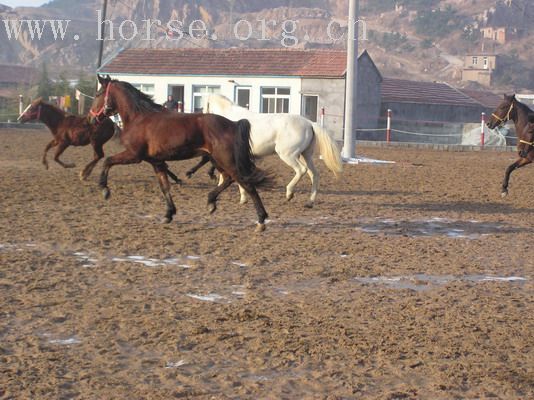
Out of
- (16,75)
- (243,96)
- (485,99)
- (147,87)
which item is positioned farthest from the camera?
(16,75)

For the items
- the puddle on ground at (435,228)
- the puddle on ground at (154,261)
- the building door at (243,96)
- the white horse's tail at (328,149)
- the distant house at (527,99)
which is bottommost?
the puddle on ground at (154,261)

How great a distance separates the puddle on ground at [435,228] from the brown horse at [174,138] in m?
1.63

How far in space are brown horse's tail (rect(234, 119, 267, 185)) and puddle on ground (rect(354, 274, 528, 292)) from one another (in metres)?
2.49

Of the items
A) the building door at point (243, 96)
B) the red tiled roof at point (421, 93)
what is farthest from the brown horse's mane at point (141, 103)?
the red tiled roof at point (421, 93)

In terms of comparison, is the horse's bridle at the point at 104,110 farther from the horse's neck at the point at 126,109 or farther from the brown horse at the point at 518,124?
the brown horse at the point at 518,124

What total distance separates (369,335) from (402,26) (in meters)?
145

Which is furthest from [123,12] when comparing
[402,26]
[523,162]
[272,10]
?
[523,162]

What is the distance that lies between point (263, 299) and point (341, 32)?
153049 mm

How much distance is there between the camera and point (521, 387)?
4816 mm

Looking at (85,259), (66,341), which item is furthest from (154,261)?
(66,341)

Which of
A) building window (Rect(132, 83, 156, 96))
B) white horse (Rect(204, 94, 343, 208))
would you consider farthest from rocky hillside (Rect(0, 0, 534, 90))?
white horse (Rect(204, 94, 343, 208))

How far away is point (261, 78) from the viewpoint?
39.9m

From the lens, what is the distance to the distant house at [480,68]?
105312mm

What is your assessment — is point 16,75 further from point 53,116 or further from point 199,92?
point 53,116
